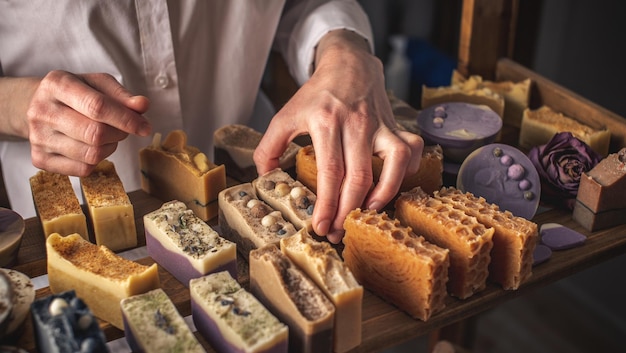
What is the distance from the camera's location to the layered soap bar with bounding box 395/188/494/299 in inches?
41.0

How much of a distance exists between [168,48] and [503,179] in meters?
0.75

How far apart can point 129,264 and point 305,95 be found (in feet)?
1.56

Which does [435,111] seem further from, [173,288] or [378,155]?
[173,288]

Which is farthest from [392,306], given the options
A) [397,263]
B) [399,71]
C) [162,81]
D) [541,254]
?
[399,71]

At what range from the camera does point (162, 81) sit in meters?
1.52

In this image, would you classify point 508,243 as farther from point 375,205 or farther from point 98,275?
point 98,275

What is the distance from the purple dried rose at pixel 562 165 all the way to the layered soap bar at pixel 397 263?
387 mm

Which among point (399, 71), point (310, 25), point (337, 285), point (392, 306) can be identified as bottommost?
point (399, 71)

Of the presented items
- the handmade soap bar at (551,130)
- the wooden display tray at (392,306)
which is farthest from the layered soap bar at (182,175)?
the handmade soap bar at (551,130)

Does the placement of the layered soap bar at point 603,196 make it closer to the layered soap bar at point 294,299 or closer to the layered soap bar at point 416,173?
the layered soap bar at point 416,173

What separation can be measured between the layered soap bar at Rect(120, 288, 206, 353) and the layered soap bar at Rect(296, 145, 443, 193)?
416 millimetres

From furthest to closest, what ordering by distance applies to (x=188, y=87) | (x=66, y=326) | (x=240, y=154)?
(x=188, y=87), (x=240, y=154), (x=66, y=326)

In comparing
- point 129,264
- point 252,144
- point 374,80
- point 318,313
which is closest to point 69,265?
point 129,264

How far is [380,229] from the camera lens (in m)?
1.05
